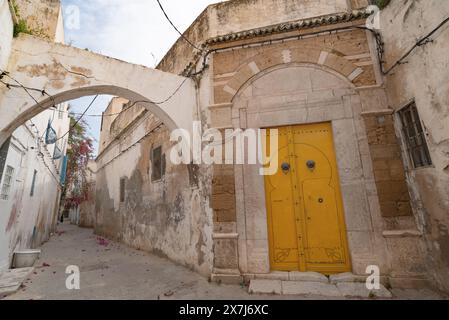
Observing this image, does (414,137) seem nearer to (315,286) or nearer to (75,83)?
(315,286)

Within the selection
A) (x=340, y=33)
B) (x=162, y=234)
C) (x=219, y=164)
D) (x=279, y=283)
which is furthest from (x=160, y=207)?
(x=340, y=33)

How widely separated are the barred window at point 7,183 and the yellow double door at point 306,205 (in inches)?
213

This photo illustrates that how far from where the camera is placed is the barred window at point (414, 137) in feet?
12.7

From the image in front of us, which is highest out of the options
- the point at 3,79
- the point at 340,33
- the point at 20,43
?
the point at 340,33

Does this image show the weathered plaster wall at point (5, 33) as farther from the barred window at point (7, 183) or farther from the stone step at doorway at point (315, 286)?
the stone step at doorway at point (315, 286)

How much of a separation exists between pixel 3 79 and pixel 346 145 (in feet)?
20.2

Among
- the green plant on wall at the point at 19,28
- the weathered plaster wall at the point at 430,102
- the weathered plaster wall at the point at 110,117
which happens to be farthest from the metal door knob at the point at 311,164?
the weathered plaster wall at the point at 110,117

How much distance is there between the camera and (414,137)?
407 cm

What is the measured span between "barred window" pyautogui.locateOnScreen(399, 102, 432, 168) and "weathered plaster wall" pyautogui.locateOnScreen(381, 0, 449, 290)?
0.12m

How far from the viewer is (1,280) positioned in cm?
436

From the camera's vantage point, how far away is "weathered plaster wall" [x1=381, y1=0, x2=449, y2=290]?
11.3 ft

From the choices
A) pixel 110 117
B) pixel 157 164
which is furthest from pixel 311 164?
pixel 110 117

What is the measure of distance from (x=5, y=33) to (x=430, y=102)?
22.8 ft

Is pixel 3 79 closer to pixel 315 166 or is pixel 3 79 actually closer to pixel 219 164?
pixel 219 164
